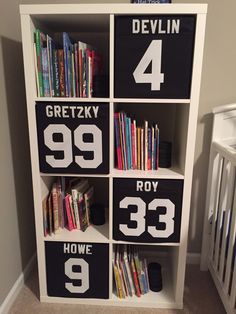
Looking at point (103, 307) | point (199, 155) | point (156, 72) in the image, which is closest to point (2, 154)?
point (156, 72)

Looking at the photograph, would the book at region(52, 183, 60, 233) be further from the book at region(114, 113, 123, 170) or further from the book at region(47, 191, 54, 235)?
the book at region(114, 113, 123, 170)

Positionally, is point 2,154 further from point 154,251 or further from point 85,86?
point 154,251

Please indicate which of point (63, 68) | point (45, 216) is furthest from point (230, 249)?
point (63, 68)

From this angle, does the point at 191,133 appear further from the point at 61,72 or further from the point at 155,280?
the point at 155,280

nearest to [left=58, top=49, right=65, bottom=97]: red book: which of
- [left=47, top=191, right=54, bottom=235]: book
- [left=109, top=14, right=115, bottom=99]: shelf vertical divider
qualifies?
[left=109, top=14, right=115, bottom=99]: shelf vertical divider

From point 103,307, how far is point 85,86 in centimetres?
121

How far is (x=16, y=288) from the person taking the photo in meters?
1.57

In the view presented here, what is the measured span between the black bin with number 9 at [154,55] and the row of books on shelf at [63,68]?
147mm

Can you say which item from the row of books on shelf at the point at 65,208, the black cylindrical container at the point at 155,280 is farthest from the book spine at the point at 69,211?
the black cylindrical container at the point at 155,280

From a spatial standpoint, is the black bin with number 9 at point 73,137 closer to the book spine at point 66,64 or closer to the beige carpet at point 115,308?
the book spine at point 66,64

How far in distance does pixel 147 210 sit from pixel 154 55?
74cm

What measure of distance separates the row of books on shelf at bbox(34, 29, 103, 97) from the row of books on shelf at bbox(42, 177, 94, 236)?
0.52 meters

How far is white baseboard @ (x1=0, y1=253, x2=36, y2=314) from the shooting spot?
1.44m

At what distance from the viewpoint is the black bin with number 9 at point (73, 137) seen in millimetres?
1250
